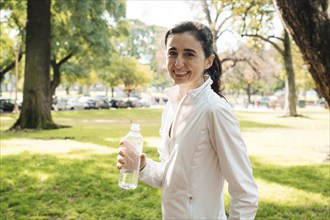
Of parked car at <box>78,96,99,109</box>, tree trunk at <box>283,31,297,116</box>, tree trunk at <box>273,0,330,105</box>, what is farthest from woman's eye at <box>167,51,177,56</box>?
parked car at <box>78,96,99,109</box>

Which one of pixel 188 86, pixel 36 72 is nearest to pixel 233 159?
pixel 188 86

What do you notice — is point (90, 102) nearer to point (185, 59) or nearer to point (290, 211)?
point (290, 211)

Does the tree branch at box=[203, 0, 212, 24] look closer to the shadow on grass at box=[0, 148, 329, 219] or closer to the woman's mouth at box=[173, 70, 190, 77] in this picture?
the shadow on grass at box=[0, 148, 329, 219]

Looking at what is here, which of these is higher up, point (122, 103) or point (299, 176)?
point (122, 103)

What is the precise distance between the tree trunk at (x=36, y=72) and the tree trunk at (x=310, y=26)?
42.8 ft

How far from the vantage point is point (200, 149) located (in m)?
2.06

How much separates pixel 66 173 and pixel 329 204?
456 cm

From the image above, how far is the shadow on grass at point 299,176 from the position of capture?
6543 millimetres

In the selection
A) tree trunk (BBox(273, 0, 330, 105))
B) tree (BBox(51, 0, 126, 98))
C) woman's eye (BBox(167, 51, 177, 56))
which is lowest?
woman's eye (BBox(167, 51, 177, 56))

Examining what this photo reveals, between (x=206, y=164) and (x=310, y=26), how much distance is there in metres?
3.39

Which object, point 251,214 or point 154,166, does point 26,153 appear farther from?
point 251,214

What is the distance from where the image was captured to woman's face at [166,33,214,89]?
2.23m

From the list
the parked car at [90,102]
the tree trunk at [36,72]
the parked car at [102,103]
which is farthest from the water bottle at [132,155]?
the parked car at [102,103]

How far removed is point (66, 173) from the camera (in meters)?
7.04
